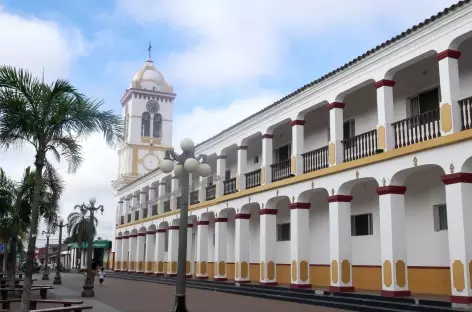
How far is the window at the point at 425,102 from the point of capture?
15469mm

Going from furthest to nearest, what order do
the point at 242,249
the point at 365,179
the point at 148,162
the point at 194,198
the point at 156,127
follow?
the point at 156,127 < the point at 148,162 < the point at 194,198 < the point at 242,249 < the point at 365,179

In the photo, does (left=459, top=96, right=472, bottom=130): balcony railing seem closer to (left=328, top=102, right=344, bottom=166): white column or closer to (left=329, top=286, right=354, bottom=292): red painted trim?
(left=328, top=102, right=344, bottom=166): white column

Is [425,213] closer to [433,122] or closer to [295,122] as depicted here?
[433,122]

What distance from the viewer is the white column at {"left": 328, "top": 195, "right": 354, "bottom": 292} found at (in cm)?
1596

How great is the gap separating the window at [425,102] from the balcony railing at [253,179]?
24.8ft

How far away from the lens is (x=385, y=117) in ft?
48.6

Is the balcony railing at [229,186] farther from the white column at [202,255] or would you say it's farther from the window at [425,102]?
the window at [425,102]

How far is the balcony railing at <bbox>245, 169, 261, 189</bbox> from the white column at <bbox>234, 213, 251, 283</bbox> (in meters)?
1.35

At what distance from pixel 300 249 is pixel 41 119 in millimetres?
10477

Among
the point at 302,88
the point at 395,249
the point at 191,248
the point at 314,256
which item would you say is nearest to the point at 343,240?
the point at 395,249

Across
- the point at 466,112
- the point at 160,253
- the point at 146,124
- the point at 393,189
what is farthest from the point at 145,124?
the point at 466,112

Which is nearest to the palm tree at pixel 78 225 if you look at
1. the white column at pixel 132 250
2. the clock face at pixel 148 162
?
the clock face at pixel 148 162

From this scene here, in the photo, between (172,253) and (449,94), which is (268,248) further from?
(172,253)

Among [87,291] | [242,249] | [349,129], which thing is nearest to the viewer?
[349,129]
